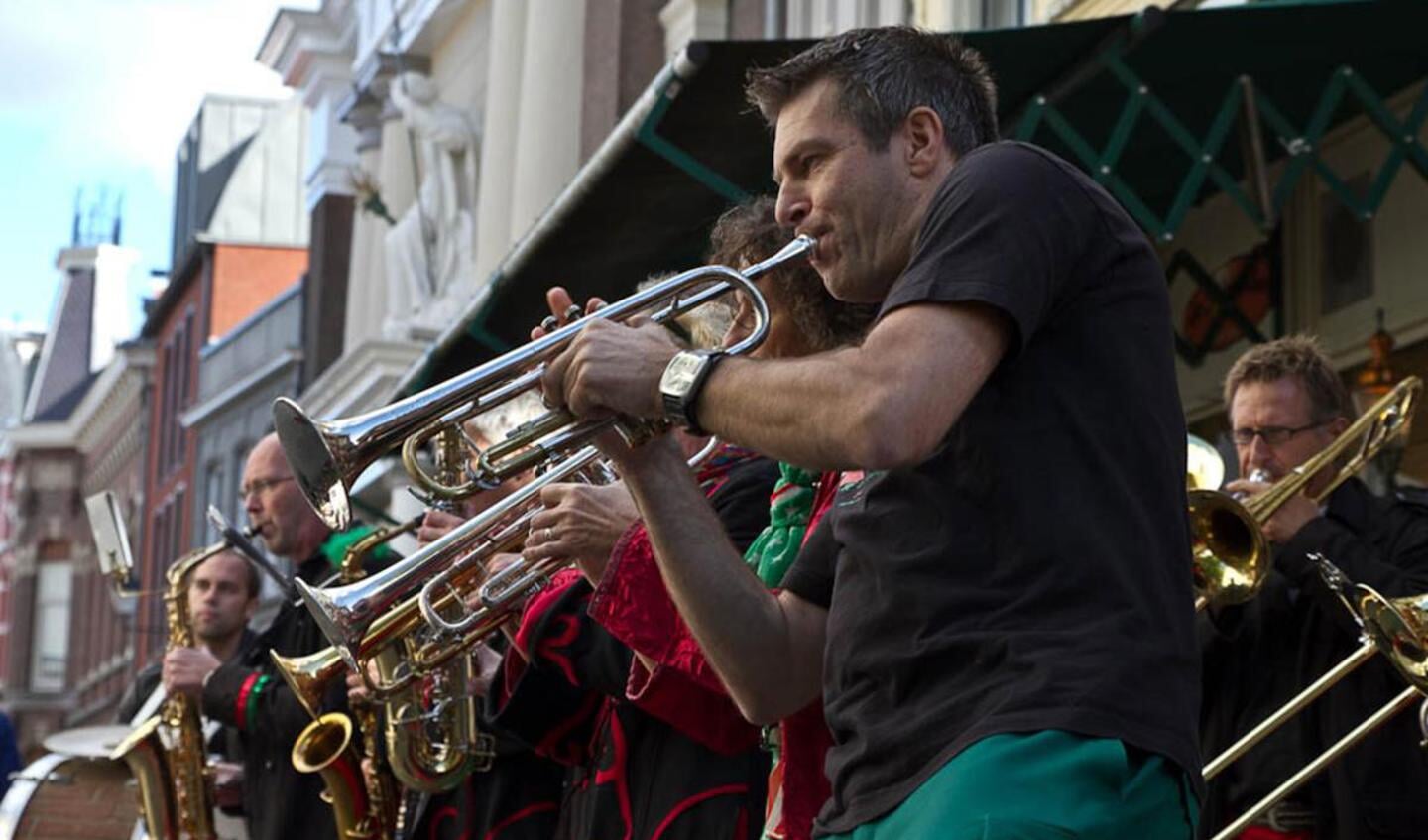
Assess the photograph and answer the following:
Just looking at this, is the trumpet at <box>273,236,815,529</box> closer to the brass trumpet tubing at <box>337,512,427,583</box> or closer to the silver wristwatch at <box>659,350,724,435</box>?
the silver wristwatch at <box>659,350,724,435</box>

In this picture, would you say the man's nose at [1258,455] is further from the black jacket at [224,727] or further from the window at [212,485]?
the window at [212,485]

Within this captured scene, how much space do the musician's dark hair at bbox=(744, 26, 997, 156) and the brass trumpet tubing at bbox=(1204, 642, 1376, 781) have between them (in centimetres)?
235

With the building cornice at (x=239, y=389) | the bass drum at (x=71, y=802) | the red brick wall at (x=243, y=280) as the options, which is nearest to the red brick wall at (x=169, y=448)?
the red brick wall at (x=243, y=280)

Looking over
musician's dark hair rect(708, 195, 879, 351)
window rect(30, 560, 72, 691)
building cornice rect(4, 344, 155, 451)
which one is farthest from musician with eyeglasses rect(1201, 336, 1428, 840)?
window rect(30, 560, 72, 691)

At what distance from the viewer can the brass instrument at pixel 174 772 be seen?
827cm

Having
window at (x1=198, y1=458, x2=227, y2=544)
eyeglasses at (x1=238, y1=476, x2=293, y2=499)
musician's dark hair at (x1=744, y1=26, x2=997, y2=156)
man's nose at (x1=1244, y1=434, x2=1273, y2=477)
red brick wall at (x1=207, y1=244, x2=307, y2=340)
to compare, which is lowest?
window at (x1=198, y1=458, x2=227, y2=544)

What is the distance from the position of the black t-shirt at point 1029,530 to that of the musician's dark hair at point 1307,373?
2.89m

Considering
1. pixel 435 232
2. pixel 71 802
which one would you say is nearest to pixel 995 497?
pixel 71 802

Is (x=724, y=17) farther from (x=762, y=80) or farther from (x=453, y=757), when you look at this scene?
(x=762, y=80)

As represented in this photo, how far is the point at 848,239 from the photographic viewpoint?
3.57m

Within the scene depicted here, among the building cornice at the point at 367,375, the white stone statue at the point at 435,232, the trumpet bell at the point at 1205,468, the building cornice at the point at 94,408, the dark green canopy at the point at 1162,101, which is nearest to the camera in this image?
the trumpet bell at the point at 1205,468

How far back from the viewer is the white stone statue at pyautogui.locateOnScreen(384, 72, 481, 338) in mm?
21906

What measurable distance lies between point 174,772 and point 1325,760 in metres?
4.19

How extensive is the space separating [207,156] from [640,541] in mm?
50213
